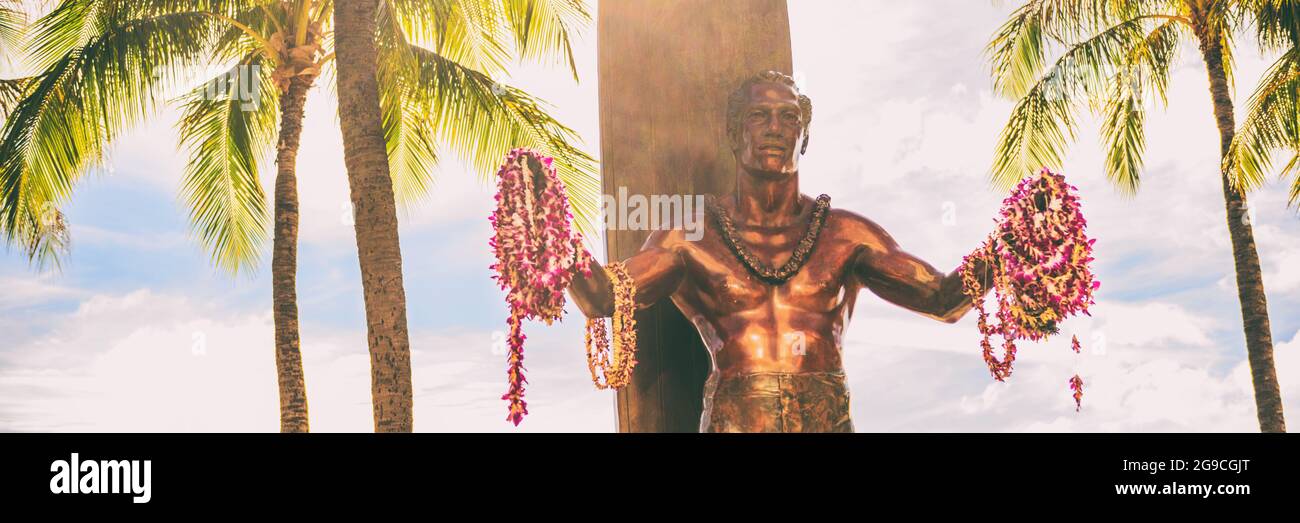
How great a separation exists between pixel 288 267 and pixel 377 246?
13.6ft

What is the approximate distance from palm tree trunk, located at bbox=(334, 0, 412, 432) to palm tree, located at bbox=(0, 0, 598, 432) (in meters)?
2.33

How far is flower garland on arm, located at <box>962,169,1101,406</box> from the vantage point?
12.4 ft

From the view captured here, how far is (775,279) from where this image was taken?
425 centimetres

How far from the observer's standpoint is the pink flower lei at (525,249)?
145 inches

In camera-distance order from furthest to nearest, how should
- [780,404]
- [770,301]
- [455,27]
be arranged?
[455,27] < [770,301] < [780,404]

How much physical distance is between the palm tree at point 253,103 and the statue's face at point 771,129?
6953mm

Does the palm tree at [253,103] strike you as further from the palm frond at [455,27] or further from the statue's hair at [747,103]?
the statue's hair at [747,103]

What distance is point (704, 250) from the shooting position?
431cm

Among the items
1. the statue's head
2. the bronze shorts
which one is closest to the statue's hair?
the statue's head

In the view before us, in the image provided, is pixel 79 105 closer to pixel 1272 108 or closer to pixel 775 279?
pixel 775 279

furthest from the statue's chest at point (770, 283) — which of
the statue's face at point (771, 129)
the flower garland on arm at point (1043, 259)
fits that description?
the flower garland on arm at point (1043, 259)

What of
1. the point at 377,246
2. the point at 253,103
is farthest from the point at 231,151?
the point at 377,246
